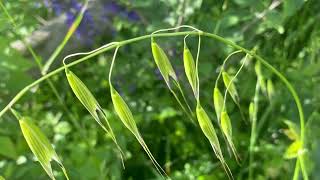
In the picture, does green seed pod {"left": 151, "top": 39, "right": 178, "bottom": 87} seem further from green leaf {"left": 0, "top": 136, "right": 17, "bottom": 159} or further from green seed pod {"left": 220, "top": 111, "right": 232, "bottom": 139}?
green leaf {"left": 0, "top": 136, "right": 17, "bottom": 159}

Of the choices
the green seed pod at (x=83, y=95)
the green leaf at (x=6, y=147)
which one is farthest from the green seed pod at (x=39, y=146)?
the green leaf at (x=6, y=147)

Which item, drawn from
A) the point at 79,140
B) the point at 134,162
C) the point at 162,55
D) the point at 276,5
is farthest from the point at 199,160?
the point at 162,55

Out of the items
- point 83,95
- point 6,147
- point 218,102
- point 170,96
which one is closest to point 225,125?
point 218,102

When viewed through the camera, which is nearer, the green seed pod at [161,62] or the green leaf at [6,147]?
the green seed pod at [161,62]

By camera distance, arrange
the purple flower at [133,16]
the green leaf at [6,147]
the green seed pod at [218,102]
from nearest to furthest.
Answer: the green seed pod at [218,102] → the green leaf at [6,147] → the purple flower at [133,16]

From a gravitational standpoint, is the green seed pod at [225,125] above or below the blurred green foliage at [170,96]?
above

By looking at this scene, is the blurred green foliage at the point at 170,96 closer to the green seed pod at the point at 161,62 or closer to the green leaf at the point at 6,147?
the green leaf at the point at 6,147

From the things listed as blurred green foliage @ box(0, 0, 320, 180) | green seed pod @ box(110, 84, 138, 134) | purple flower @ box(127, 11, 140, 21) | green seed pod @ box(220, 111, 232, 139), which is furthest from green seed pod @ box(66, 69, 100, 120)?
purple flower @ box(127, 11, 140, 21)

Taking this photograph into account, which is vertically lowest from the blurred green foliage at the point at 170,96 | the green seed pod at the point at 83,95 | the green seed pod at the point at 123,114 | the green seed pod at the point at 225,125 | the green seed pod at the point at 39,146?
the blurred green foliage at the point at 170,96

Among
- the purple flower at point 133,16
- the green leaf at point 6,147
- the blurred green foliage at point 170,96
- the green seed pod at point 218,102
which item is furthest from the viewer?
the purple flower at point 133,16
